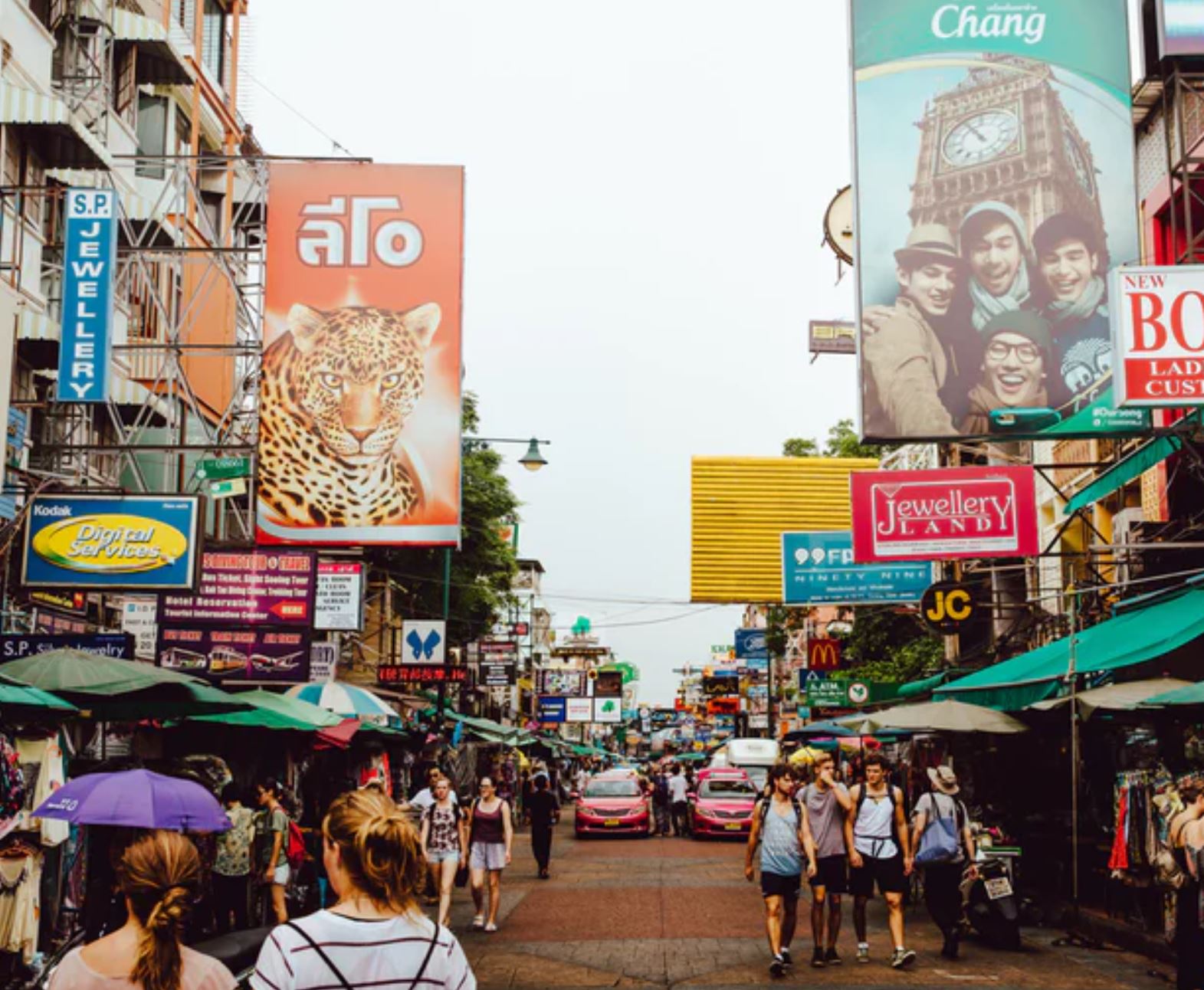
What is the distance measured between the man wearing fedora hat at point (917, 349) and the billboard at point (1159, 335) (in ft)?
14.6

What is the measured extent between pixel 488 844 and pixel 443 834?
102 centimetres

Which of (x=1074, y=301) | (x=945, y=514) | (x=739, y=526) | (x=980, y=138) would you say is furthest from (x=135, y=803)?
(x=739, y=526)

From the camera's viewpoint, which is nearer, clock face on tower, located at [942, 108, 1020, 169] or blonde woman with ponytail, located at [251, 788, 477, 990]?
blonde woman with ponytail, located at [251, 788, 477, 990]

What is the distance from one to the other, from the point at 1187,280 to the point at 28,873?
12927 mm

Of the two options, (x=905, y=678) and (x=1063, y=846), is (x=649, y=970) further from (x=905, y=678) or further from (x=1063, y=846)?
(x=905, y=678)

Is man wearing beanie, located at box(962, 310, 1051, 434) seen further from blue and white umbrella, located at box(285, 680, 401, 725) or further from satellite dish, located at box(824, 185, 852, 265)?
blue and white umbrella, located at box(285, 680, 401, 725)

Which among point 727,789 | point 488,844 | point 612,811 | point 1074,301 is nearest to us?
point 488,844

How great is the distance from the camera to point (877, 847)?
13.3 meters

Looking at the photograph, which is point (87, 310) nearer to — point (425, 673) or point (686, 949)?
point (686, 949)

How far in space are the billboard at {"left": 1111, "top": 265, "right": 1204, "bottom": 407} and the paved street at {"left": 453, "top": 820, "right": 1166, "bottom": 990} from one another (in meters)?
5.86

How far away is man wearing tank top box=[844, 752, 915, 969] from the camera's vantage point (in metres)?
13.2

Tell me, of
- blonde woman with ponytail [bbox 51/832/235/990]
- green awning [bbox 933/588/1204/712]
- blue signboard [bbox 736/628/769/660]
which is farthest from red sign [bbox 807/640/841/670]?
blonde woman with ponytail [bbox 51/832/235/990]

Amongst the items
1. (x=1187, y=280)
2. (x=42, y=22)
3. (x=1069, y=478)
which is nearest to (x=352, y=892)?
(x=1187, y=280)

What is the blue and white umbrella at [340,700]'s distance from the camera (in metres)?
20.1
